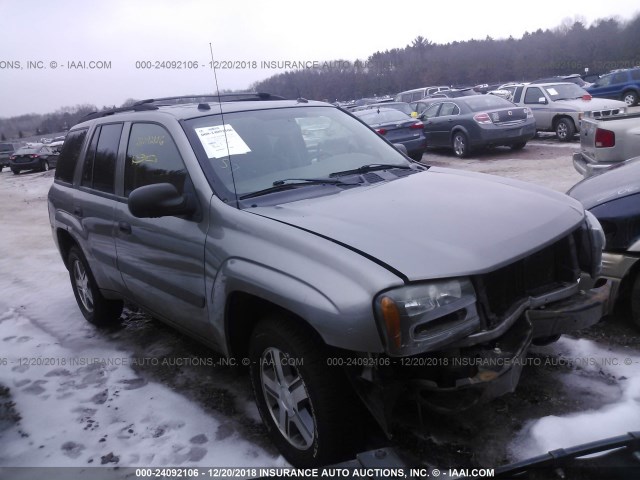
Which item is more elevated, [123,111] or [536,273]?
[123,111]

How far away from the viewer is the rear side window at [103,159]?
4.28 metres

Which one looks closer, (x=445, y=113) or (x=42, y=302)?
(x=42, y=302)

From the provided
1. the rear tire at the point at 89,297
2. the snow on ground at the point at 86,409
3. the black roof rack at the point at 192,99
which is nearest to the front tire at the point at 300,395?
the snow on ground at the point at 86,409

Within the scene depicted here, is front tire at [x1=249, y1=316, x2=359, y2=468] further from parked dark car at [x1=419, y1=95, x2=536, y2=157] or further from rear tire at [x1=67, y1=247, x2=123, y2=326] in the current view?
parked dark car at [x1=419, y1=95, x2=536, y2=157]

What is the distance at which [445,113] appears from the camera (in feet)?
49.1

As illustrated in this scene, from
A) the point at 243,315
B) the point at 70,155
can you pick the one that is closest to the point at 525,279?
the point at 243,315

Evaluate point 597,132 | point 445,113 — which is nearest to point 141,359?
point 597,132

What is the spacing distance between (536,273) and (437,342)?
0.80m

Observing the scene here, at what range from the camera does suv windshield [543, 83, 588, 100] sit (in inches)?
608

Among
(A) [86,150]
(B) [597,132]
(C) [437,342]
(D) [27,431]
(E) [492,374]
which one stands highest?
(A) [86,150]

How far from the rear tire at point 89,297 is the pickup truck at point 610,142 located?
518 cm

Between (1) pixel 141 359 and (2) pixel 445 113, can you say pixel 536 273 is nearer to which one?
(1) pixel 141 359

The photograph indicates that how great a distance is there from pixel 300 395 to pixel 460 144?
12679 millimetres

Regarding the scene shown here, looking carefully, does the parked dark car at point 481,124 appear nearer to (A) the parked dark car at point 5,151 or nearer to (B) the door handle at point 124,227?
(B) the door handle at point 124,227
